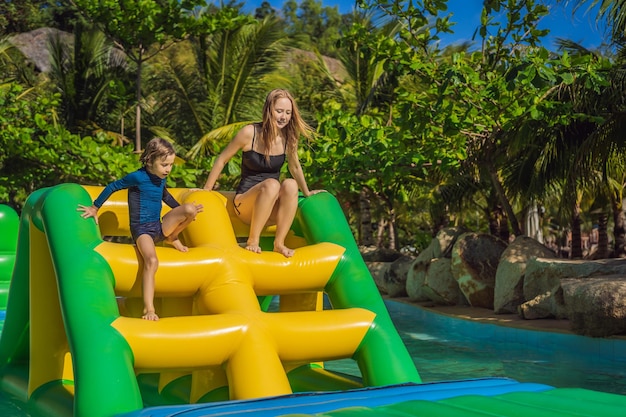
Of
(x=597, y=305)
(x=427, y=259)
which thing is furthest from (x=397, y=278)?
(x=597, y=305)

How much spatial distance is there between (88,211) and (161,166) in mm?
441

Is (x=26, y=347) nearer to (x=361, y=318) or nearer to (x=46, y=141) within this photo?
(x=361, y=318)

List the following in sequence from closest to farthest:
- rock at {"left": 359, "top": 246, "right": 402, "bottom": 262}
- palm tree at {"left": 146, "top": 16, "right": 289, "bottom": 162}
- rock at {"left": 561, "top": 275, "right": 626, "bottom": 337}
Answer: rock at {"left": 561, "top": 275, "right": 626, "bottom": 337} → rock at {"left": 359, "top": 246, "right": 402, "bottom": 262} → palm tree at {"left": 146, "top": 16, "right": 289, "bottom": 162}

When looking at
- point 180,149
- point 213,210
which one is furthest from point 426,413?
point 180,149

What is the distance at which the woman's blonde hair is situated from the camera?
436cm

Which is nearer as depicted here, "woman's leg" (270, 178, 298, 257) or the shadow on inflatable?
the shadow on inflatable

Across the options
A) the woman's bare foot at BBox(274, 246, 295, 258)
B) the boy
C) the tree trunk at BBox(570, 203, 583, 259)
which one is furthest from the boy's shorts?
the tree trunk at BBox(570, 203, 583, 259)

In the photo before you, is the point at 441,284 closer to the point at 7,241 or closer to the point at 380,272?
the point at 380,272

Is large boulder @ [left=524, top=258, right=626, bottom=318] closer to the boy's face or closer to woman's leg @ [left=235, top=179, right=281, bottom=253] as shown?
woman's leg @ [left=235, top=179, right=281, bottom=253]

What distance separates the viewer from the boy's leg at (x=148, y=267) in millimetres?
3668

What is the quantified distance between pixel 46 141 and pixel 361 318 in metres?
9.60

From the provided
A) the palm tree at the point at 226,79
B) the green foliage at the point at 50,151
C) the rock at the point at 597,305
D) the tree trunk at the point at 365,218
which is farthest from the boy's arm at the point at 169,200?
the tree trunk at the point at 365,218

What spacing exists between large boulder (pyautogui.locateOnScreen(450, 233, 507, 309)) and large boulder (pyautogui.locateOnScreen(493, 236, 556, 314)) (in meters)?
0.45

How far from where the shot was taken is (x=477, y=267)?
1072cm
